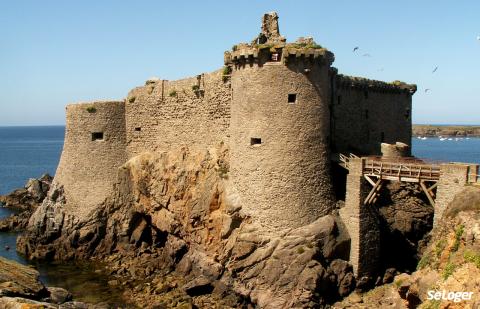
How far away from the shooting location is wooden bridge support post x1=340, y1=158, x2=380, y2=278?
26.2 m

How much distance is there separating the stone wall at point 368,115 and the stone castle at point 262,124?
0.07 m

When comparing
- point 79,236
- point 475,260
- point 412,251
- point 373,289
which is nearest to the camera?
point 475,260

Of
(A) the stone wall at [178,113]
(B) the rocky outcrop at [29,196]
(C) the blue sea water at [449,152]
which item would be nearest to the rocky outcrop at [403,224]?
(A) the stone wall at [178,113]

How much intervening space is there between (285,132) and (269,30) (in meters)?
6.94

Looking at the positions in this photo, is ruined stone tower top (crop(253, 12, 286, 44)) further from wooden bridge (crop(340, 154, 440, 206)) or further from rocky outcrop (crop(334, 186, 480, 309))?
rocky outcrop (crop(334, 186, 480, 309))

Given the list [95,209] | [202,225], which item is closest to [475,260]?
[202,225]

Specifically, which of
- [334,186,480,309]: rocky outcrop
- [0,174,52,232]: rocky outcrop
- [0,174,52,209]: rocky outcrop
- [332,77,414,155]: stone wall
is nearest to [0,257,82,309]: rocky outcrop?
[334,186,480,309]: rocky outcrop

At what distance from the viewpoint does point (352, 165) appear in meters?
26.6

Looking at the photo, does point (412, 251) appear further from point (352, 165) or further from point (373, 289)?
point (352, 165)

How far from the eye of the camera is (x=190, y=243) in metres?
31.1

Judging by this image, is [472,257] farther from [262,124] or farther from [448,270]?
[262,124]

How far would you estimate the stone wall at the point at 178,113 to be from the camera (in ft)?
103

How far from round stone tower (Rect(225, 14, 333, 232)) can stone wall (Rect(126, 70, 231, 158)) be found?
4.04m

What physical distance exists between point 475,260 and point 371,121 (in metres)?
19.9
